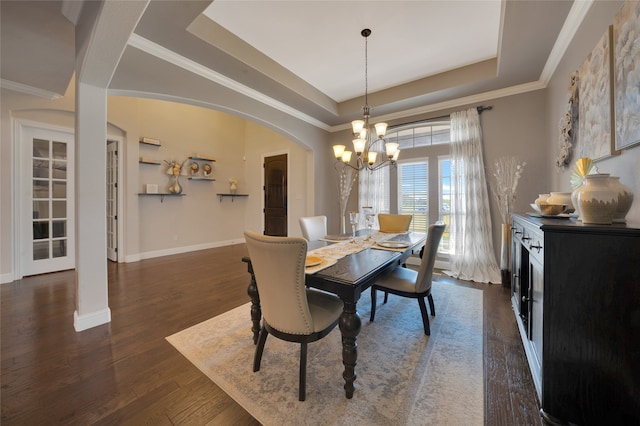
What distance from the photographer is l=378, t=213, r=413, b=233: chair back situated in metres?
3.24

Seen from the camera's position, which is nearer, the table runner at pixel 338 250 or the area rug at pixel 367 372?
the area rug at pixel 367 372

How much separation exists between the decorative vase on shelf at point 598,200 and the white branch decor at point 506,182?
2350mm

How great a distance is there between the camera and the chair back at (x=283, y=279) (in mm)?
1305

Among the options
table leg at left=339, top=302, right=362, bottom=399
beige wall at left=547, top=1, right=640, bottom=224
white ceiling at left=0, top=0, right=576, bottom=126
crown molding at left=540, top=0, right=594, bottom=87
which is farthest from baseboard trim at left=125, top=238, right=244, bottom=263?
crown molding at left=540, top=0, right=594, bottom=87

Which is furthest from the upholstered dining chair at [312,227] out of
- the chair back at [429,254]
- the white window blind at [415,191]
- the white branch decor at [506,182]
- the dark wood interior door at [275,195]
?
→ the dark wood interior door at [275,195]

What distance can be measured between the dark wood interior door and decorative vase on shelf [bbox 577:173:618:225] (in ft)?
17.2

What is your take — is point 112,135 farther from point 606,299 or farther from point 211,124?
point 606,299

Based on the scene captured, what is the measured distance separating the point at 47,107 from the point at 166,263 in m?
2.86

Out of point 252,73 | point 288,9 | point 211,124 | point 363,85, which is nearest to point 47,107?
point 211,124

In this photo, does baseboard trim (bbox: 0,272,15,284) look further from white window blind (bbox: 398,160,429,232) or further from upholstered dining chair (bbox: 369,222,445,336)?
white window blind (bbox: 398,160,429,232)

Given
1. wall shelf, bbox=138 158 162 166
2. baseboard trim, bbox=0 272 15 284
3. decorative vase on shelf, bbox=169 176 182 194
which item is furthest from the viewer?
decorative vase on shelf, bbox=169 176 182 194

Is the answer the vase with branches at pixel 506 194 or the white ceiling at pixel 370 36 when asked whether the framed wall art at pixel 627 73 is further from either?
the vase with branches at pixel 506 194

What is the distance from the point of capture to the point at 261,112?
147 inches

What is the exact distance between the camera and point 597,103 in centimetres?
169
